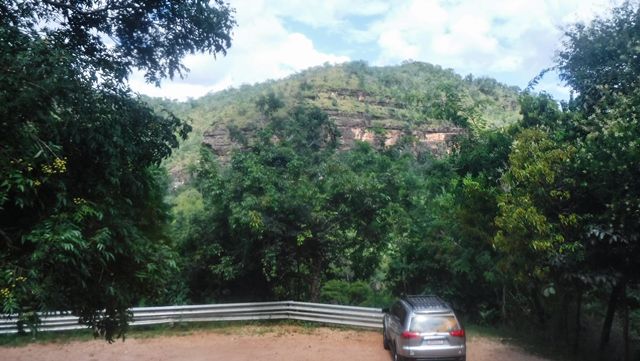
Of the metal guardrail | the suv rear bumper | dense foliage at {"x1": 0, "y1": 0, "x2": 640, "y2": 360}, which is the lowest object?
the metal guardrail

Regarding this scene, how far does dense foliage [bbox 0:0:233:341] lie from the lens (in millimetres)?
4898

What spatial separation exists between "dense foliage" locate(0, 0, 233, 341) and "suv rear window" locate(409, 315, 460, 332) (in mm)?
5494

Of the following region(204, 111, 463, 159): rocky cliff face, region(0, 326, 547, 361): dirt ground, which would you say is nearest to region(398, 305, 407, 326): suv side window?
region(0, 326, 547, 361): dirt ground

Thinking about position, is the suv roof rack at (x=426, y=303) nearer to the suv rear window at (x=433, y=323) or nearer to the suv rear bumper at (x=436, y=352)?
the suv rear window at (x=433, y=323)

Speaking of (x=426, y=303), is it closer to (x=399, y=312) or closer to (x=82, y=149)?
(x=399, y=312)

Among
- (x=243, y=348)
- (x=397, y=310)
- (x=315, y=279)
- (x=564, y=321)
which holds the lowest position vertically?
(x=243, y=348)

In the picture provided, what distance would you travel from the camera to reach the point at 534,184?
1026 cm

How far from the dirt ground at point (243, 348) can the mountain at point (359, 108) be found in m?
36.0

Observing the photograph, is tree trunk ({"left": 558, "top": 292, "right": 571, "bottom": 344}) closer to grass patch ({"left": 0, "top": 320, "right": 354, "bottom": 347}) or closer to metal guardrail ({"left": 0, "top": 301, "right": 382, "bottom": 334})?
metal guardrail ({"left": 0, "top": 301, "right": 382, "bottom": 334})

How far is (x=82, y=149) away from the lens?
5.97 metres

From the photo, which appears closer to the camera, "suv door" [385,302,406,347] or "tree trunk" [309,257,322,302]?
"suv door" [385,302,406,347]

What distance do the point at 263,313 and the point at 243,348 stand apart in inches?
106

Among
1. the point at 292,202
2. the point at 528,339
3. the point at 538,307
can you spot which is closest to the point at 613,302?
the point at 528,339

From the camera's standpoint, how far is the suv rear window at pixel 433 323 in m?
9.93
